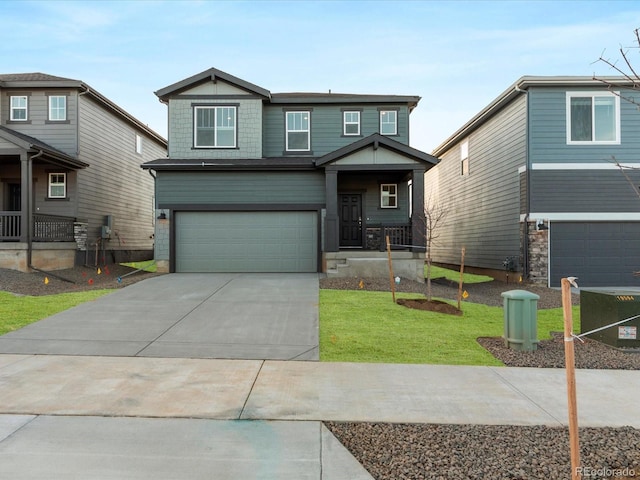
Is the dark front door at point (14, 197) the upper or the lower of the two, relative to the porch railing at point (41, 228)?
upper

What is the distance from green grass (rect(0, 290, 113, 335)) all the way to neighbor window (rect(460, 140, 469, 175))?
16.6 meters

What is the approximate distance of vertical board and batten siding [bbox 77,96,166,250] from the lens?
18.7 m

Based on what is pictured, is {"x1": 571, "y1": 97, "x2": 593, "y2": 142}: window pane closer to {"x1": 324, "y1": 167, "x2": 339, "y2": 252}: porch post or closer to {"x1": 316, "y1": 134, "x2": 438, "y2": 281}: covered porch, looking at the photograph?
{"x1": 316, "y1": 134, "x2": 438, "y2": 281}: covered porch

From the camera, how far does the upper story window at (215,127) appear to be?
1686 centimetres

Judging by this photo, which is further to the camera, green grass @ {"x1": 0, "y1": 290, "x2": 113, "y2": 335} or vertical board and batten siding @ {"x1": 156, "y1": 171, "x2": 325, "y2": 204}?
vertical board and batten siding @ {"x1": 156, "y1": 171, "x2": 325, "y2": 204}

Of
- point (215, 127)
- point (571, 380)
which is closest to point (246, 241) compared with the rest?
point (215, 127)

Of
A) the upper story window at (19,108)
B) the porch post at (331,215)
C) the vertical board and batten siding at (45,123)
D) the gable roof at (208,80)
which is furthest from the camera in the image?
the upper story window at (19,108)

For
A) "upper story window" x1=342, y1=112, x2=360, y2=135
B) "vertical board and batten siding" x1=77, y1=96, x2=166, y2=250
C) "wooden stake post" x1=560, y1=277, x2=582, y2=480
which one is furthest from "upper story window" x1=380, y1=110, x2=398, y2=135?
"wooden stake post" x1=560, y1=277, x2=582, y2=480

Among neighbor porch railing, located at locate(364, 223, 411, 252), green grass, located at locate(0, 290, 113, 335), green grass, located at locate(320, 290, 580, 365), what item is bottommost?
green grass, located at locate(320, 290, 580, 365)

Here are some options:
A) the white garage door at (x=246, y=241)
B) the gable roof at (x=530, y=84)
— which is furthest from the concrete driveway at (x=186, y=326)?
the gable roof at (x=530, y=84)

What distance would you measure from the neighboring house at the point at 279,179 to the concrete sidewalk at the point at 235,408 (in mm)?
9293

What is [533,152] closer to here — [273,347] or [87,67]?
[273,347]

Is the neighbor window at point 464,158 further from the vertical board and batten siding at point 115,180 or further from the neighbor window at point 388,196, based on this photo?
the vertical board and batten siding at point 115,180

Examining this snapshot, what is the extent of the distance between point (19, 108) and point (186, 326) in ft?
52.0
